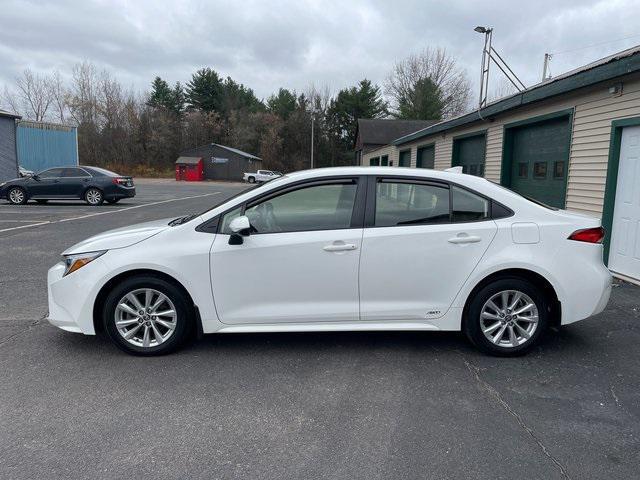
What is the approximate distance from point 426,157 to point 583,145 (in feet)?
32.9

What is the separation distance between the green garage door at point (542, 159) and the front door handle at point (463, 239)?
5.35 m

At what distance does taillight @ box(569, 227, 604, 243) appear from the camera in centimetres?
375

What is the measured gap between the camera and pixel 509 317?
3.79 m

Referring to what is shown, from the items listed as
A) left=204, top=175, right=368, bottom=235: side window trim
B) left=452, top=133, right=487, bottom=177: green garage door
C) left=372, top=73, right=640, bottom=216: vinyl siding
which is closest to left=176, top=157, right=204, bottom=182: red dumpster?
left=452, top=133, right=487, bottom=177: green garage door

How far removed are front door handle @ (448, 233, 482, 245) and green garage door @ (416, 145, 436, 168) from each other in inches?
503

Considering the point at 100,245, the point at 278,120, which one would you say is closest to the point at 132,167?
the point at 278,120

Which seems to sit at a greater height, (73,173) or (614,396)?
(73,173)

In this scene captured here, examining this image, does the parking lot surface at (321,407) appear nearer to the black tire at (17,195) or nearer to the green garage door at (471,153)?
the green garage door at (471,153)

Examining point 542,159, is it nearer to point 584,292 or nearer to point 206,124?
point 584,292

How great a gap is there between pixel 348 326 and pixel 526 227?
169cm

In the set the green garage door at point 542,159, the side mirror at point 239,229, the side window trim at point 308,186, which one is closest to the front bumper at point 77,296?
the side window trim at point 308,186

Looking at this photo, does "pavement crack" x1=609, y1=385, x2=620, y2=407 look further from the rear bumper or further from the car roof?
the car roof

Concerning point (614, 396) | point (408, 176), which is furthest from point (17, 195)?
point (614, 396)

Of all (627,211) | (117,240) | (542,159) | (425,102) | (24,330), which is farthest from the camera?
(425,102)
